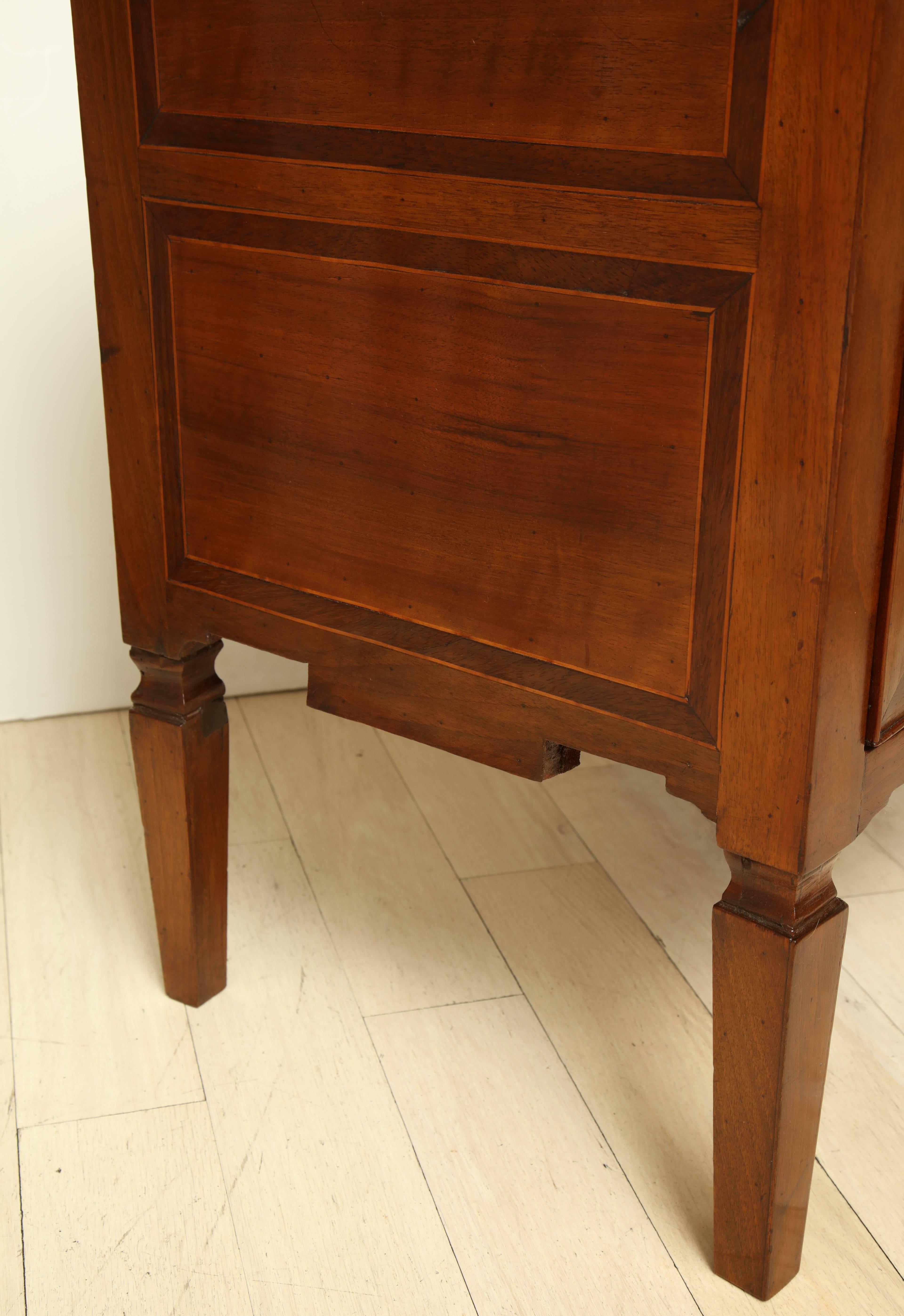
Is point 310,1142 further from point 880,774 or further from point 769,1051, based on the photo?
point 880,774

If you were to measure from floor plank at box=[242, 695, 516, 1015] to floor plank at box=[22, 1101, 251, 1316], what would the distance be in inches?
9.0

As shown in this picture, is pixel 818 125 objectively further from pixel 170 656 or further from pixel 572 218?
pixel 170 656

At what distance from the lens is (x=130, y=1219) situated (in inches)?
37.1

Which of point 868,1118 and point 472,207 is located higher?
point 472,207

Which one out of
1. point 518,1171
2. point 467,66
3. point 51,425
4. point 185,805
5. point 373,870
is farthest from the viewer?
point 51,425

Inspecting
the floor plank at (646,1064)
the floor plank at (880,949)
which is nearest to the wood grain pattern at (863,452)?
the floor plank at (646,1064)

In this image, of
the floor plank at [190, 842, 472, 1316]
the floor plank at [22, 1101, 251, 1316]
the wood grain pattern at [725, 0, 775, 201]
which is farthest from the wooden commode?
the floor plank at [22, 1101, 251, 1316]

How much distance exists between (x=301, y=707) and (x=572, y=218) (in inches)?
45.8

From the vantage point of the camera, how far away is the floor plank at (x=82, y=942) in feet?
3.55

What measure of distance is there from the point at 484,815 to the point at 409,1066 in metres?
0.45

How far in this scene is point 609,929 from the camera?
4.22 feet

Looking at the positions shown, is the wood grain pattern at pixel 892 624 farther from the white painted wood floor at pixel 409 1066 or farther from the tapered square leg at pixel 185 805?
the tapered square leg at pixel 185 805

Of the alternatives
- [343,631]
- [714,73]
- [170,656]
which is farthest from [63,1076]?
[714,73]

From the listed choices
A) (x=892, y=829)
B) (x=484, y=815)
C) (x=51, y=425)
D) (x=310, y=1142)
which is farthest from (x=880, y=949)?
(x=51, y=425)
